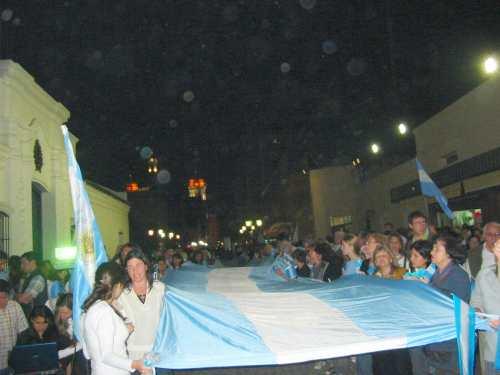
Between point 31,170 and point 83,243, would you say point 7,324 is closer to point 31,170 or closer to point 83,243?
point 83,243

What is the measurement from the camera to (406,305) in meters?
4.93

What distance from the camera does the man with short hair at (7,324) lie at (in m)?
6.48

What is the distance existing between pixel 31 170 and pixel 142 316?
11.5 m

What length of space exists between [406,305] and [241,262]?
1568 centimetres

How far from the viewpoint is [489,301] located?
15.6 feet

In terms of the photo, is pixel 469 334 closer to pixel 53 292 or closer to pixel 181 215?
pixel 53 292

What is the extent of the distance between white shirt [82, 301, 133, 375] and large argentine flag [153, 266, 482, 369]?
0.30 meters

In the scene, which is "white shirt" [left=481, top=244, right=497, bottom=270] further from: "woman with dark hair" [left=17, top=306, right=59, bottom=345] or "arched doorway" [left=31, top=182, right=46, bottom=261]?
"arched doorway" [left=31, top=182, right=46, bottom=261]

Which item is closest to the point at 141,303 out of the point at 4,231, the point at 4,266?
the point at 4,266

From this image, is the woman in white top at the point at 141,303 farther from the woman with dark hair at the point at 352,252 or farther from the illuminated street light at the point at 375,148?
the illuminated street light at the point at 375,148

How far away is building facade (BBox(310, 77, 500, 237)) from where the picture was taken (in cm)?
1611

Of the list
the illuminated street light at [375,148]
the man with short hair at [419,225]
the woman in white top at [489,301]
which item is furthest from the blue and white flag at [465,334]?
the illuminated street light at [375,148]

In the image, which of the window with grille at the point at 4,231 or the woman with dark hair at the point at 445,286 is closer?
the woman with dark hair at the point at 445,286

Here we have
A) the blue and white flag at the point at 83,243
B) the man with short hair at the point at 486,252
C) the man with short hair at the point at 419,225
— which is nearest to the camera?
the blue and white flag at the point at 83,243
